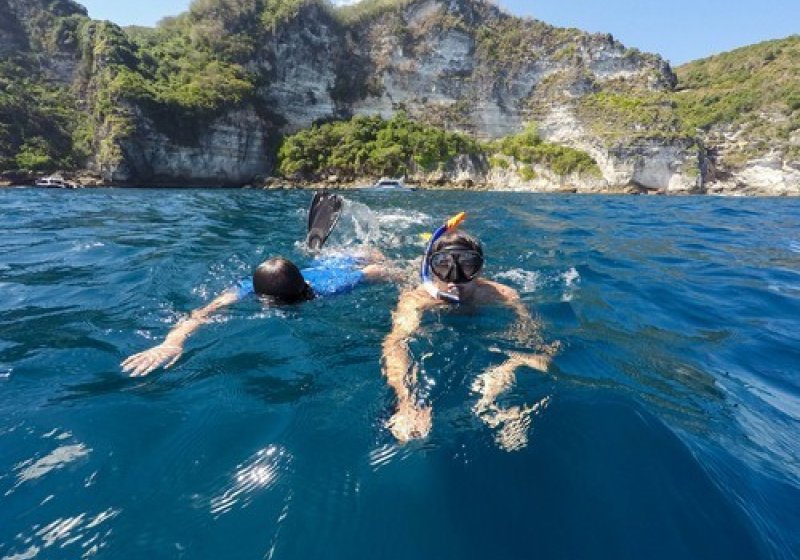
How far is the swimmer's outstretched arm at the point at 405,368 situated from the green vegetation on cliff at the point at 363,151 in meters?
43.8

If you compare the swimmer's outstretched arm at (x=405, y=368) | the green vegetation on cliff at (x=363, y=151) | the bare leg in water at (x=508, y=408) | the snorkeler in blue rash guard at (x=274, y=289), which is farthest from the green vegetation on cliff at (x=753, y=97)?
the bare leg in water at (x=508, y=408)

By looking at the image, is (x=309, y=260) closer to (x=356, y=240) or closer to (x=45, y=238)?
(x=356, y=240)

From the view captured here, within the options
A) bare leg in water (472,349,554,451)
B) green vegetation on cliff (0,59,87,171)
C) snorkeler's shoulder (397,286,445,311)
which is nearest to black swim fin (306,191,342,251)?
snorkeler's shoulder (397,286,445,311)

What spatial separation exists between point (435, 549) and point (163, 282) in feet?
15.1

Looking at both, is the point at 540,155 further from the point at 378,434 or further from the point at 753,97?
the point at 378,434

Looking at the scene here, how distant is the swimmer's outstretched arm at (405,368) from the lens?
228 cm

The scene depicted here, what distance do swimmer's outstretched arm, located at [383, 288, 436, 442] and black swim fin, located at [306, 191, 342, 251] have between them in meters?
3.44

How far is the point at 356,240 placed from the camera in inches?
340

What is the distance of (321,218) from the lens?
23.9 feet

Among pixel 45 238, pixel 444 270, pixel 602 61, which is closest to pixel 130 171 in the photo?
pixel 45 238

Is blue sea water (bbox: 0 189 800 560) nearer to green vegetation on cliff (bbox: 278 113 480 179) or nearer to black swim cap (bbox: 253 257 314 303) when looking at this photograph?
black swim cap (bbox: 253 257 314 303)

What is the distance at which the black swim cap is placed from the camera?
13.0 feet

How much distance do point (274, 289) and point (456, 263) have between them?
1.73 metres

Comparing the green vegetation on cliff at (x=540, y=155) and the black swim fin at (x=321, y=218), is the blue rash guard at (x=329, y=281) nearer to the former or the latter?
the black swim fin at (x=321, y=218)
